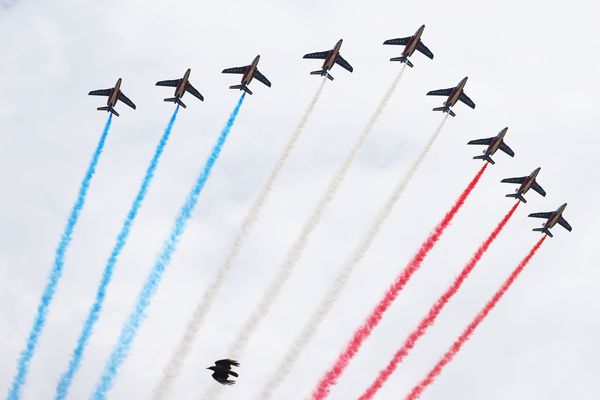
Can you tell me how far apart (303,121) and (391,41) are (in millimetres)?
16383

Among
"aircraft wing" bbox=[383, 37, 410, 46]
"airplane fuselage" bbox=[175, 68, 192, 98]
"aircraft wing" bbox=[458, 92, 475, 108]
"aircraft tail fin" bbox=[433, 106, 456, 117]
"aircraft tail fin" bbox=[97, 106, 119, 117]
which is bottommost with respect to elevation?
"aircraft tail fin" bbox=[97, 106, 119, 117]

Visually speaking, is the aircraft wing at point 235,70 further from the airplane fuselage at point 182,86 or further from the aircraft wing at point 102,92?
the aircraft wing at point 102,92

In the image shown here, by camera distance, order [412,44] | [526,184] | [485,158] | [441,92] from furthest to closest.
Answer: [441,92] → [526,184] → [485,158] → [412,44]

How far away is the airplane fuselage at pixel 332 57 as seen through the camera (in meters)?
106

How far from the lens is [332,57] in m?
107

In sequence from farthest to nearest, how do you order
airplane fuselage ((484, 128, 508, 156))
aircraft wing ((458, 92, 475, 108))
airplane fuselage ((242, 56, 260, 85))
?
airplane fuselage ((242, 56, 260, 85))
aircraft wing ((458, 92, 475, 108))
airplane fuselage ((484, 128, 508, 156))

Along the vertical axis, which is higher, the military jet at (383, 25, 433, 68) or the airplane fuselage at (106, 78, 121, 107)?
the military jet at (383, 25, 433, 68)

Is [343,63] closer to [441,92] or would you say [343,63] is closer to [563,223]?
[441,92]

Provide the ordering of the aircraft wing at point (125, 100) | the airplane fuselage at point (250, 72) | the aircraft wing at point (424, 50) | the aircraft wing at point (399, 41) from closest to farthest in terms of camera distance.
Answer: the aircraft wing at point (399, 41), the aircraft wing at point (424, 50), the airplane fuselage at point (250, 72), the aircraft wing at point (125, 100)

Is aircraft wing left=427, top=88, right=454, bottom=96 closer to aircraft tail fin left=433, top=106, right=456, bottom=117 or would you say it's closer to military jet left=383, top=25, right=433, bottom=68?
aircraft tail fin left=433, top=106, right=456, bottom=117

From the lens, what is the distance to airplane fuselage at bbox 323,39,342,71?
106 metres

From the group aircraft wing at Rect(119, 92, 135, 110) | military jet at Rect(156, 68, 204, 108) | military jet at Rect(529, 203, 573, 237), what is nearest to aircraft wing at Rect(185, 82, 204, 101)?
military jet at Rect(156, 68, 204, 108)

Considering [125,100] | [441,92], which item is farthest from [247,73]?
[441,92]

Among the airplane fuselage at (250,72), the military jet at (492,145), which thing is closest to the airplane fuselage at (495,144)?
the military jet at (492,145)
